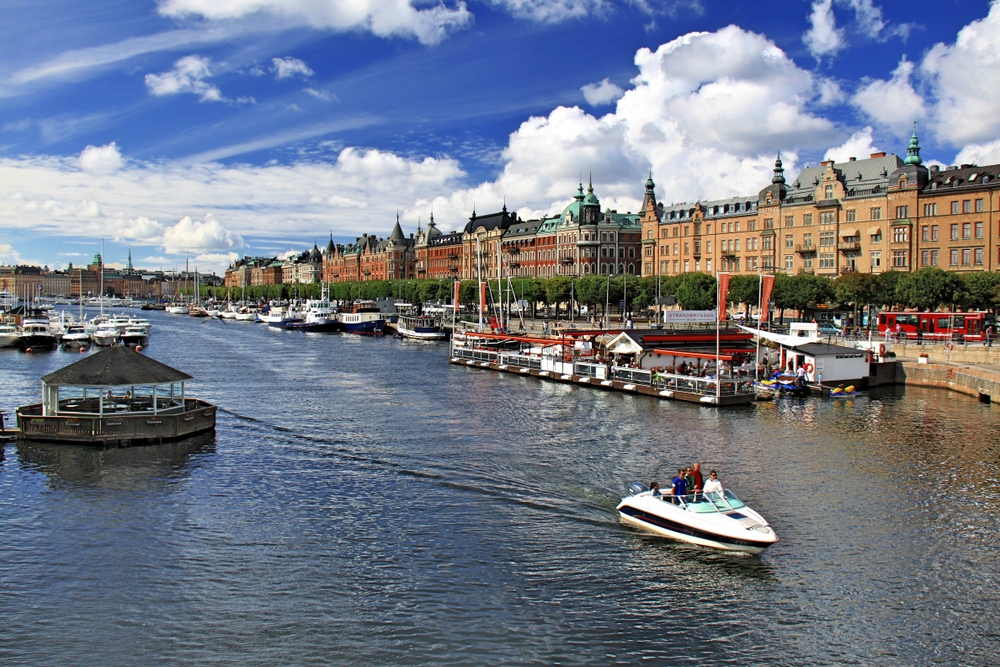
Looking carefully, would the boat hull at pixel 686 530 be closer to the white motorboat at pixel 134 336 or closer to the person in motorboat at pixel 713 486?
the person in motorboat at pixel 713 486

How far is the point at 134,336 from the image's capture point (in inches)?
3927

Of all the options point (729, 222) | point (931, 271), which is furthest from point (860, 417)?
point (729, 222)

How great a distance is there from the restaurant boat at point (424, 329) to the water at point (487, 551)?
68.6m

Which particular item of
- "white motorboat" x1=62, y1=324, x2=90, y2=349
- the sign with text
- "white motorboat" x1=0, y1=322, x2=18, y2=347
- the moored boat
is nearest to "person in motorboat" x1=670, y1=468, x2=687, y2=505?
the sign with text

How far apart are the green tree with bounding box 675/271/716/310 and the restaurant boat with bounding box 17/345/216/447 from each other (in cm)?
7677

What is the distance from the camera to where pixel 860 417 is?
44.8 meters

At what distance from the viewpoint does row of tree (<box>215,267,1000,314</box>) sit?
7900cm

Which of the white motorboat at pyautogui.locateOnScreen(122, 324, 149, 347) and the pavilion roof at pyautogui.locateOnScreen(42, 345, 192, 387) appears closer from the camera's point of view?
the pavilion roof at pyautogui.locateOnScreen(42, 345, 192, 387)

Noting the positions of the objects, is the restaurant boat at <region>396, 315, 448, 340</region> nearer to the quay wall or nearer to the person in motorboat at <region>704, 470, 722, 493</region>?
the quay wall

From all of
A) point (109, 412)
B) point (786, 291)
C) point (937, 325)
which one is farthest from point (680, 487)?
point (786, 291)

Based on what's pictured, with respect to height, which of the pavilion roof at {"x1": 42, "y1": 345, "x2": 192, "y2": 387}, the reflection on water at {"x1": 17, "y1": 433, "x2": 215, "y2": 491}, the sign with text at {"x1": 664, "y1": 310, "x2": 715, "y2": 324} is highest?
the sign with text at {"x1": 664, "y1": 310, "x2": 715, "y2": 324}

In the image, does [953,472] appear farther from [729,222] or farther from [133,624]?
[729,222]

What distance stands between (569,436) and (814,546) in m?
16.4

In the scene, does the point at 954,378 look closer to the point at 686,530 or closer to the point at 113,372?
the point at 686,530
